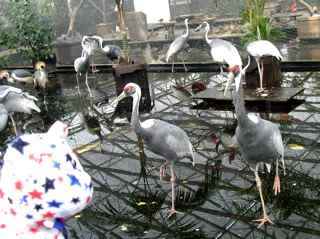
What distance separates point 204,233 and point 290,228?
2.57 feet

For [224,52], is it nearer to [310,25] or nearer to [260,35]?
[260,35]

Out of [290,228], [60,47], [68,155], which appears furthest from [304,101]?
[60,47]

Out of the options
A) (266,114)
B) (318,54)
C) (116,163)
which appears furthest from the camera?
(318,54)

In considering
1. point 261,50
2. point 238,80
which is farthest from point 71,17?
point 238,80

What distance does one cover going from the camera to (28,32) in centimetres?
1409

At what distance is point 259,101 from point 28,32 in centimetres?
810

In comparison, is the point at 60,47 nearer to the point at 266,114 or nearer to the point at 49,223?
the point at 266,114

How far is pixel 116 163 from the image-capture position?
673 centimetres

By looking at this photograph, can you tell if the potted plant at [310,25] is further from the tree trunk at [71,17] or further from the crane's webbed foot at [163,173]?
the crane's webbed foot at [163,173]

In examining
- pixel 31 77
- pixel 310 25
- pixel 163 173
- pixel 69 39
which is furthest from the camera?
pixel 69 39

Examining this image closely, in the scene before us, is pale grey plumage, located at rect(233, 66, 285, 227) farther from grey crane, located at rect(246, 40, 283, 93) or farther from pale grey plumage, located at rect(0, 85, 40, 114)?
pale grey plumage, located at rect(0, 85, 40, 114)

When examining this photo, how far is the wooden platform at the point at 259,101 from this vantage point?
26.6ft

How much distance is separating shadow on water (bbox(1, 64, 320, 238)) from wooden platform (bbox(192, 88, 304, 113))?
0.25 m

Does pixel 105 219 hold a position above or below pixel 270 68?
below
